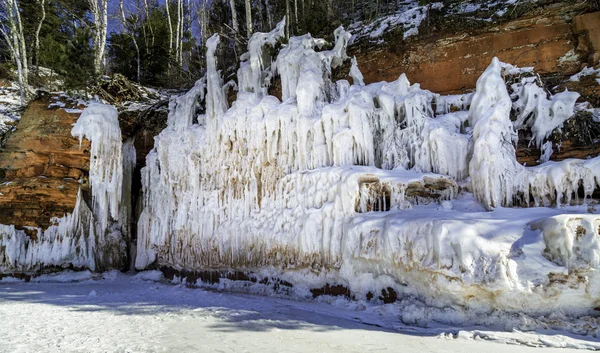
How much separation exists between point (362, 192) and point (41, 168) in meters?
10.6

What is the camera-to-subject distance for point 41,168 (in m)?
12.9

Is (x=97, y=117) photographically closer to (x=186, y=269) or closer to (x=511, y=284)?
(x=186, y=269)

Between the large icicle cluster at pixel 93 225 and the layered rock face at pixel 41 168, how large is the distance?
0.28 meters

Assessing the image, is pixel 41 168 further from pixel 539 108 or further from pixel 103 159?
pixel 539 108

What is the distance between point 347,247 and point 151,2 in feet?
88.9

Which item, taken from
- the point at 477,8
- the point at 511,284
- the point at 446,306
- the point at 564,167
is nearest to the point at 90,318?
the point at 446,306

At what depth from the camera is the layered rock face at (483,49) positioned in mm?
9109

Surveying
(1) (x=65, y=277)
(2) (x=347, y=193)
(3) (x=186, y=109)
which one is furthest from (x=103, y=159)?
(2) (x=347, y=193)

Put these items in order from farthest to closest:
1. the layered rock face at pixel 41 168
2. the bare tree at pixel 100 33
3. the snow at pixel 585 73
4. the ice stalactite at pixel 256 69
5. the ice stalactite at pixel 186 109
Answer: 1. the bare tree at pixel 100 33
2. the ice stalactite at pixel 186 109
3. the layered rock face at pixel 41 168
4. the ice stalactite at pixel 256 69
5. the snow at pixel 585 73

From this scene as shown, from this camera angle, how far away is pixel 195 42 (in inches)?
945

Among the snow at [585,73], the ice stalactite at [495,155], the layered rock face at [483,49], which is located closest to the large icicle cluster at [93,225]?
the layered rock face at [483,49]

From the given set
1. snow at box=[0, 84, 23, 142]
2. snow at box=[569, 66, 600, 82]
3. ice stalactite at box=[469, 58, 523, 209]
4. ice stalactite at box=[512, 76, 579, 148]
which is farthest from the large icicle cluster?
snow at box=[569, 66, 600, 82]

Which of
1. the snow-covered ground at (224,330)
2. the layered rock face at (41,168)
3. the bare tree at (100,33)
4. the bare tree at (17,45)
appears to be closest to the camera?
the snow-covered ground at (224,330)

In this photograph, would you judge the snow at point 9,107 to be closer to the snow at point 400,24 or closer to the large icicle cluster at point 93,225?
the large icicle cluster at point 93,225
